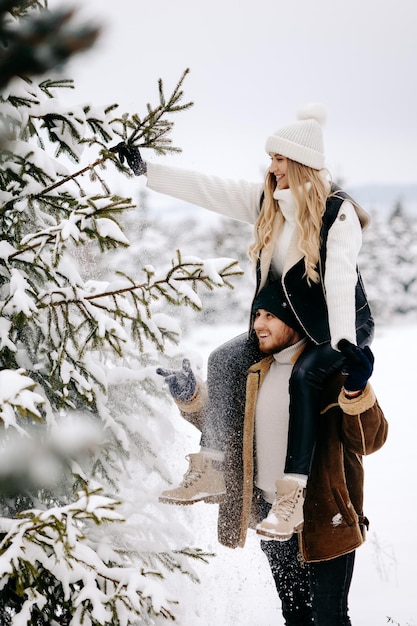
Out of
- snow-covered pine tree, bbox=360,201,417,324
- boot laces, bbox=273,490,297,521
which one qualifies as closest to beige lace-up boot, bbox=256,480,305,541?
boot laces, bbox=273,490,297,521

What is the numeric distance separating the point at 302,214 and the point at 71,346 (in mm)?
1421

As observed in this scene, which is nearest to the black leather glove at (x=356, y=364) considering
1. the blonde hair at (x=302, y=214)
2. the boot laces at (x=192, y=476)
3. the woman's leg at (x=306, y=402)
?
the woman's leg at (x=306, y=402)

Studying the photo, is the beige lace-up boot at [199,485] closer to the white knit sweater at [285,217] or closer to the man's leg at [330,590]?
the man's leg at [330,590]

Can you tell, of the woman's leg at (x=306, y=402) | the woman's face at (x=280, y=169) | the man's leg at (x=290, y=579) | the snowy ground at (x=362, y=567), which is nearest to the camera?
the woman's leg at (x=306, y=402)

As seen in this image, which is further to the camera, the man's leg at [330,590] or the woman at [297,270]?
the man's leg at [330,590]

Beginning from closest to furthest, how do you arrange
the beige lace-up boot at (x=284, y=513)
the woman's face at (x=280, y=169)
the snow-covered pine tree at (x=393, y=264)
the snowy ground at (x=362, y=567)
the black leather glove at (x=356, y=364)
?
1. the black leather glove at (x=356, y=364)
2. the beige lace-up boot at (x=284, y=513)
3. the woman's face at (x=280, y=169)
4. the snowy ground at (x=362, y=567)
5. the snow-covered pine tree at (x=393, y=264)

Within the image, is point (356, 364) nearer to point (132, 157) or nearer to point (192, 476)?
point (192, 476)

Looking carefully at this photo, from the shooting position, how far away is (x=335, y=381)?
3.67 m

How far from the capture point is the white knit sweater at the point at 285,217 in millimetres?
3396

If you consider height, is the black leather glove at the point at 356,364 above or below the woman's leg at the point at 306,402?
above

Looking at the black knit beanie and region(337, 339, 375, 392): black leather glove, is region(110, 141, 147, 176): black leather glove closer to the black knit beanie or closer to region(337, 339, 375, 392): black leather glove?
the black knit beanie

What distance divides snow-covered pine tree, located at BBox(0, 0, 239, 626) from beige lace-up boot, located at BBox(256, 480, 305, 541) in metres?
0.56

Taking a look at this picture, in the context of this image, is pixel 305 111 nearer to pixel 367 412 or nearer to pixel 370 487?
pixel 367 412

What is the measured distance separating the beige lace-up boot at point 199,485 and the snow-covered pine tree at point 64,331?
0.40m
